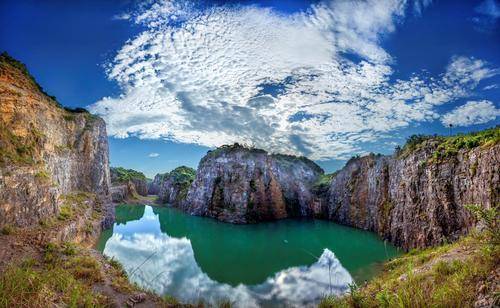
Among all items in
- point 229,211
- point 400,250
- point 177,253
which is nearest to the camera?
point 400,250

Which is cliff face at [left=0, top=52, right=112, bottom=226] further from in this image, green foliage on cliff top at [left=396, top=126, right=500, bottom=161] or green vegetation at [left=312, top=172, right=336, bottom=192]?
green vegetation at [left=312, top=172, right=336, bottom=192]

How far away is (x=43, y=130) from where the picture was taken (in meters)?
27.6

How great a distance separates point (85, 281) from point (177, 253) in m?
18.8

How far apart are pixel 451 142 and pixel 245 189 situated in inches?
1753

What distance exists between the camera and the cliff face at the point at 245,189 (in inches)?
2453

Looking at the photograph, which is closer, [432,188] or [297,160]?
[432,188]

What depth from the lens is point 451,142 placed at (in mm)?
25641

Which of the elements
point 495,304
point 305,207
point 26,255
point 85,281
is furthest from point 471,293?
point 305,207

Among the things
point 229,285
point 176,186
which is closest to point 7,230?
point 229,285

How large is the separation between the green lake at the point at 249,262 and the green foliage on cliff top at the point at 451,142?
11.4 meters

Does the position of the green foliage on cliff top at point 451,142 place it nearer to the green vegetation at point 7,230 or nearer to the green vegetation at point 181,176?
the green vegetation at point 7,230

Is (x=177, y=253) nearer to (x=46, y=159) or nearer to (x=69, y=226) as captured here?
(x=69, y=226)

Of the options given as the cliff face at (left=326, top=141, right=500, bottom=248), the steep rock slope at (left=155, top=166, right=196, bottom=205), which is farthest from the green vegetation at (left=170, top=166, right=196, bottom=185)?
the cliff face at (left=326, top=141, right=500, bottom=248)

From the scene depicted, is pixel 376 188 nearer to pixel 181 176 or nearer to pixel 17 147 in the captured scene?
pixel 17 147
